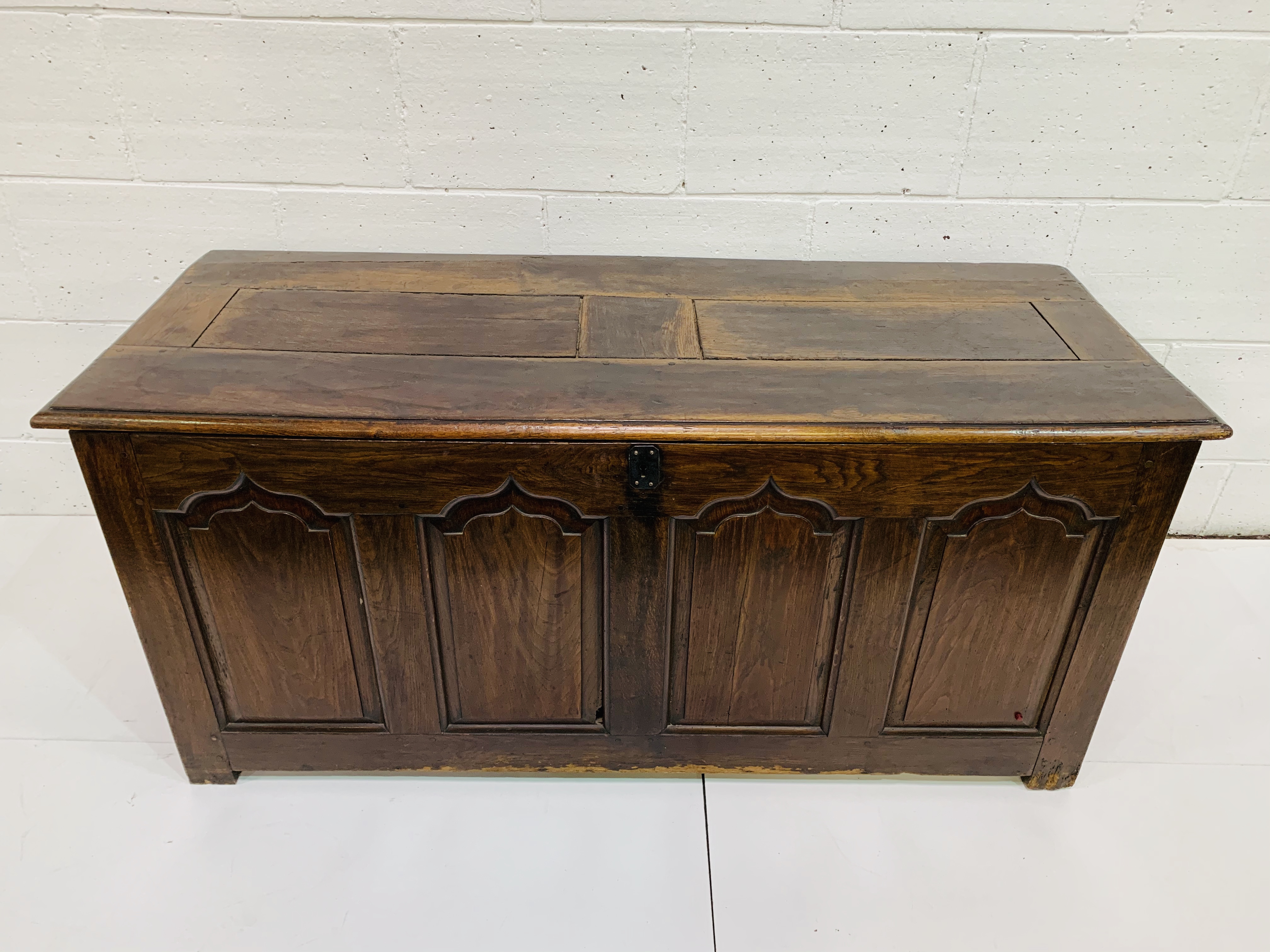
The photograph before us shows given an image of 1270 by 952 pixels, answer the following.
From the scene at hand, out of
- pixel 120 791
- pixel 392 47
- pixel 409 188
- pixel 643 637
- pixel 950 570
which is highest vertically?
pixel 392 47

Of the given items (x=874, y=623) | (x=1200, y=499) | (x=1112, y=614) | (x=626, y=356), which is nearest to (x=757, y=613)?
(x=874, y=623)

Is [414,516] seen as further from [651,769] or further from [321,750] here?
[651,769]

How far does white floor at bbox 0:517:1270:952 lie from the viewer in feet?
4.55

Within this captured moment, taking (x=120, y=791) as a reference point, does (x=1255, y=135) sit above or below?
above

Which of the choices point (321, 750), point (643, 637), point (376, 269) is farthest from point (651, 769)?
point (376, 269)

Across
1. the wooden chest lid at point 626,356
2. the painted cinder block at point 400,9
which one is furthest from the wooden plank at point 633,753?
the painted cinder block at point 400,9

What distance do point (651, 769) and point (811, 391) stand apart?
739 millimetres

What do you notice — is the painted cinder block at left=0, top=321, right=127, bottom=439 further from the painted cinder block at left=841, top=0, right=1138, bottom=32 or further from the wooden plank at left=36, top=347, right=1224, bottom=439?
the painted cinder block at left=841, top=0, right=1138, bottom=32

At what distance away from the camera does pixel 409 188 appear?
1.78 m

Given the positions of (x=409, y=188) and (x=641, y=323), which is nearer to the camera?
(x=641, y=323)

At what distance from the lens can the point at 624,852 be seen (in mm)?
1501

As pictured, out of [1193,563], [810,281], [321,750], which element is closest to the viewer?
[321,750]

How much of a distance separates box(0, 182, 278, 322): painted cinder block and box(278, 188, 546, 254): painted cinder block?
63 millimetres

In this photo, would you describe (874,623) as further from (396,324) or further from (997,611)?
(396,324)
